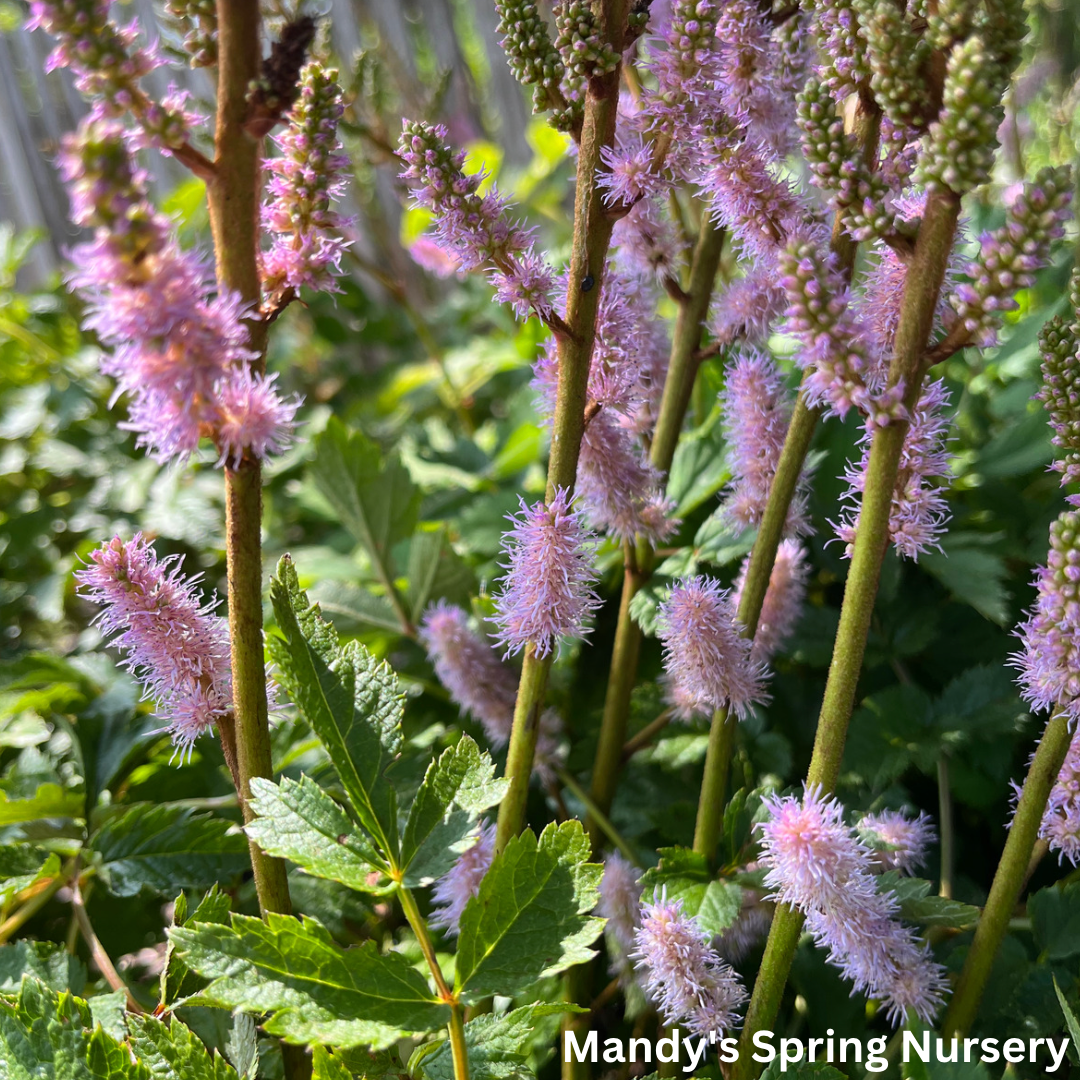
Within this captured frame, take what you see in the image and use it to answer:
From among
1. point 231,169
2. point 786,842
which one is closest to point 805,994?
point 786,842

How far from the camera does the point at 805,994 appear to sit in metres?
0.71

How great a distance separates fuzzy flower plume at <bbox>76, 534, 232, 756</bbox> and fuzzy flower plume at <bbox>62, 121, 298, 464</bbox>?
0.11 metres

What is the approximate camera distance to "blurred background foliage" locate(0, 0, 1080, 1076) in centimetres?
75

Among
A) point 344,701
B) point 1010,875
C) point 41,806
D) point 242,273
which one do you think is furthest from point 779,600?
point 41,806

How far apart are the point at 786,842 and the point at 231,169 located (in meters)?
0.46

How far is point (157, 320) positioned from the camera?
0.41 metres

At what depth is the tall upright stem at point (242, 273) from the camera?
475 mm

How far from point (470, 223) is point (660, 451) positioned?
0.25 m

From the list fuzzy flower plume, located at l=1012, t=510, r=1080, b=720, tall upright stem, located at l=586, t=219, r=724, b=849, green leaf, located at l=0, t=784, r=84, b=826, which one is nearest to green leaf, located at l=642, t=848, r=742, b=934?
tall upright stem, located at l=586, t=219, r=724, b=849

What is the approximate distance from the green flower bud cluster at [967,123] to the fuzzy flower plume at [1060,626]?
0.18 metres

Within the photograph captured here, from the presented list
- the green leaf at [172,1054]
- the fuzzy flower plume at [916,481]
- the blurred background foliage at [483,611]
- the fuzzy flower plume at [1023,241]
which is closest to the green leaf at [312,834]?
the green leaf at [172,1054]

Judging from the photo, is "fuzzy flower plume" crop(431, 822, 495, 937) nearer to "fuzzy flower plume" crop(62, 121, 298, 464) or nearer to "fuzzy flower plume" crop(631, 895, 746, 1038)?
"fuzzy flower plume" crop(631, 895, 746, 1038)

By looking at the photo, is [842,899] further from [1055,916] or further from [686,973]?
[1055,916]

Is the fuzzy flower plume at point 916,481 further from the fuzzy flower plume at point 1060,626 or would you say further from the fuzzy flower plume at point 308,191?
the fuzzy flower plume at point 308,191
